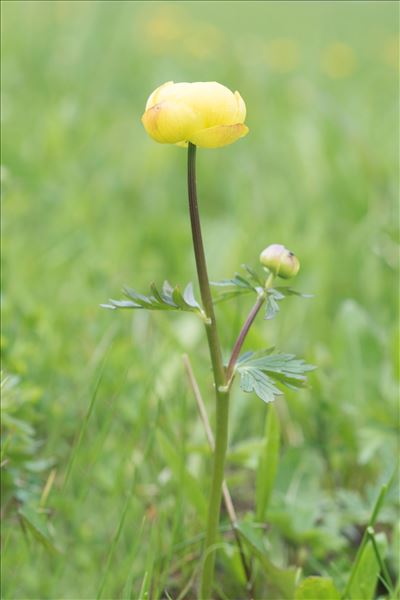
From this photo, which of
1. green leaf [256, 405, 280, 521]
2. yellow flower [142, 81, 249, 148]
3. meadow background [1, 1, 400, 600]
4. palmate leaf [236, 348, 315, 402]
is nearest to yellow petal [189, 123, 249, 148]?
yellow flower [142, 81, 249, 148]

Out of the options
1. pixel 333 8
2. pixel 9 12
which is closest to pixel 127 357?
pixel 9 12

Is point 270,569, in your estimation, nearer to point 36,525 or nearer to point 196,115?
point 36,525

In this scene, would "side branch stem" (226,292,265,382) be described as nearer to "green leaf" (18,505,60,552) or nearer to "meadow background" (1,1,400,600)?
"meadow background" (1,1,400,600)

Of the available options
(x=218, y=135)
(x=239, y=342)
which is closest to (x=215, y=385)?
(x=239, y=342)

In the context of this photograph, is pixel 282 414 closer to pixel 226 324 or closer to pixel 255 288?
pixel 226 324

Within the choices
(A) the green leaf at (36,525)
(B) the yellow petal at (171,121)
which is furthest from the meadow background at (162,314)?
(B) the yellow petal at (171,121)

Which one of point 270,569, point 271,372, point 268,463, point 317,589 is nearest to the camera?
point 271,372
